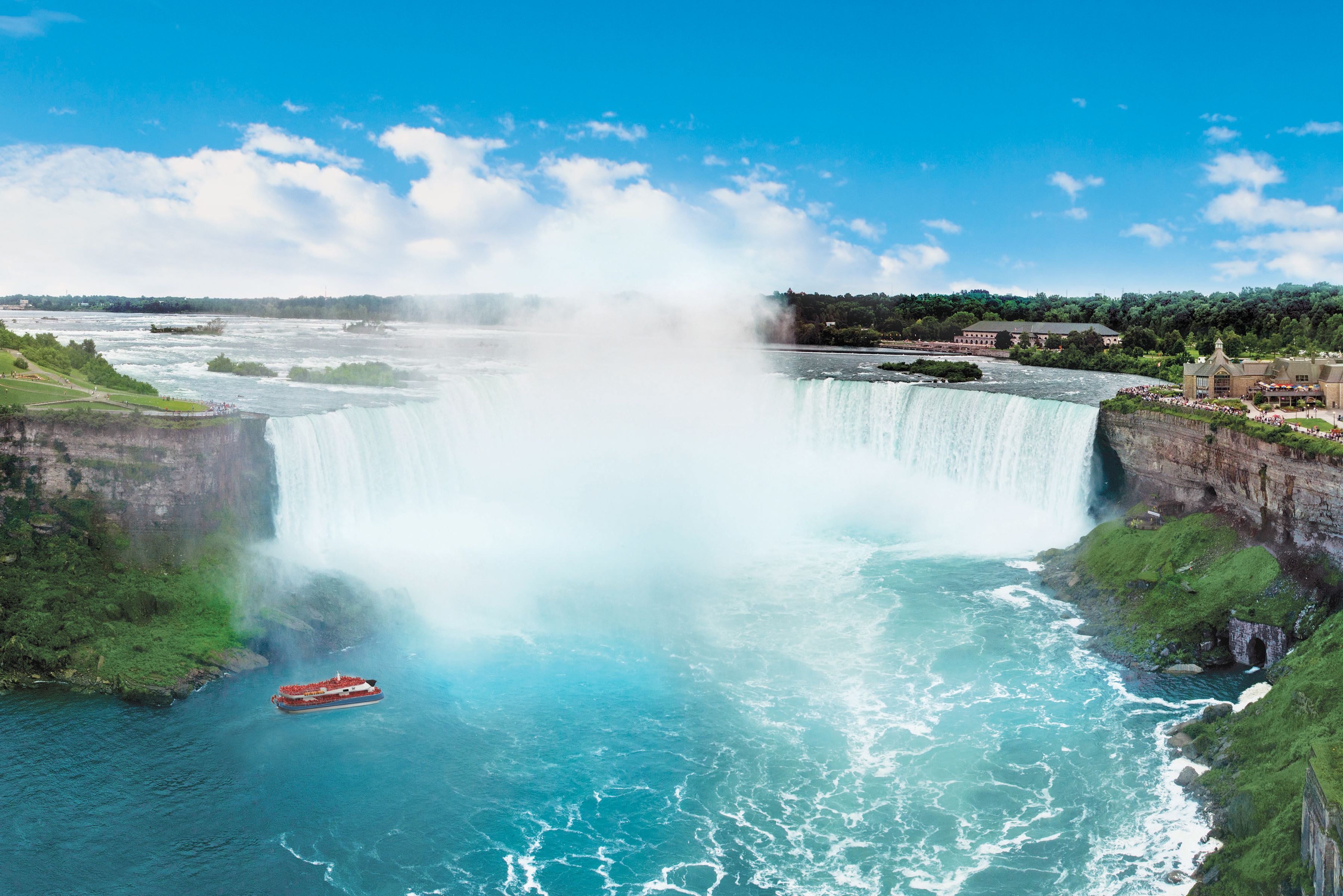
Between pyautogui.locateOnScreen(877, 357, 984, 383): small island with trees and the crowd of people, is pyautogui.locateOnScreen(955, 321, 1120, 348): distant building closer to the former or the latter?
pyautogui.locateOnScreen(877, 357, 984, 383): small island with trees

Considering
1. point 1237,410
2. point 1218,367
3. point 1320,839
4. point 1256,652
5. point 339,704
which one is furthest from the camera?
point 1218,367

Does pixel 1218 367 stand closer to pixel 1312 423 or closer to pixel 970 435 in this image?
pixel 1312 423

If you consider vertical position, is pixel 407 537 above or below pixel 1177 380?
below

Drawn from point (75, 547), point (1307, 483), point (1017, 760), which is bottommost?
point (1017, 760)

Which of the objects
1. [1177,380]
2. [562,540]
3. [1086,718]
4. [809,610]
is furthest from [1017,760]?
[1177,380]

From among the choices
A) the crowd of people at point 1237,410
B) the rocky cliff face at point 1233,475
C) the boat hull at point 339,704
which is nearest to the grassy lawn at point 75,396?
the boat hull at point 339,704

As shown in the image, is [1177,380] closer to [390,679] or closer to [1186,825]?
[1186,825]

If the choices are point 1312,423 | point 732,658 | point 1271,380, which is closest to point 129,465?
point 732,658
